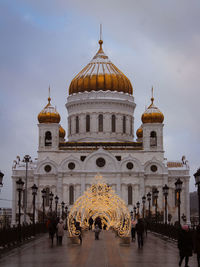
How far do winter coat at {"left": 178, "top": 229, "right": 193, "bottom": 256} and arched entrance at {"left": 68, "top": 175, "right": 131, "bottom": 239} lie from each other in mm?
13468

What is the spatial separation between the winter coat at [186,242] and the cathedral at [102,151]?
54436 millimetres

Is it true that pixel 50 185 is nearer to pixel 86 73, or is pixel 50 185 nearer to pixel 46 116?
pixel 46 116

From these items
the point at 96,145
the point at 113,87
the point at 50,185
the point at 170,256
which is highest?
the point at 113,87

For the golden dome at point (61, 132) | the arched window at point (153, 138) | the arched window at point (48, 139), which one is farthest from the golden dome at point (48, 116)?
the arched window at point (153, 138)

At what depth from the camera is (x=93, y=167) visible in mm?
76125

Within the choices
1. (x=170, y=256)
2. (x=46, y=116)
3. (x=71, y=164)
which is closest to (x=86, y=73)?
(x=46, y=116)

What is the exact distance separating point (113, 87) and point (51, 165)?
15.0 metres

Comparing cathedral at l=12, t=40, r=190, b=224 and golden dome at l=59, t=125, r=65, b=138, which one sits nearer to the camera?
cathedral at l=12, t=40, r=190, b=224

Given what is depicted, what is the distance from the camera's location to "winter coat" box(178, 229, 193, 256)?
18.8m

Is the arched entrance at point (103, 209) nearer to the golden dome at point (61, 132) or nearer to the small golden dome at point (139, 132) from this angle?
the golden dome at point (61, 132)

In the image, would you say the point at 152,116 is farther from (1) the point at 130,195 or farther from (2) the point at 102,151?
(1) the point at 130,195

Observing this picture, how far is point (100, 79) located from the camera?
83.0 metres

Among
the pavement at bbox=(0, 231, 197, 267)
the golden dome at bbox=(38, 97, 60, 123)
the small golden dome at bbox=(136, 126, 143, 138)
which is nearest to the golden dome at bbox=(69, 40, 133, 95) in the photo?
the small golden dome at bbox=(136, 126, 143, 138)

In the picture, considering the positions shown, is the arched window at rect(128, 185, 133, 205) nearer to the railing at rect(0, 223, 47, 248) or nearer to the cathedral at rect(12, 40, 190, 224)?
the cathedral at rect(12, 40, 190, 224)
